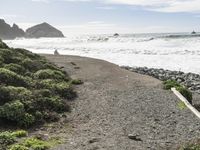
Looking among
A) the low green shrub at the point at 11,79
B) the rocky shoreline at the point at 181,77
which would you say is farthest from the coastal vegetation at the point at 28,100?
the rocky shoreline at the point at 181,77

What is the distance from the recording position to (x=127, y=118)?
1667cm

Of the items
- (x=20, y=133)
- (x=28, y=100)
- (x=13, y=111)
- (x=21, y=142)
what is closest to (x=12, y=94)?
(x=28, y=100)

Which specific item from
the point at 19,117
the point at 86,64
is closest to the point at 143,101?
the point at 19,117

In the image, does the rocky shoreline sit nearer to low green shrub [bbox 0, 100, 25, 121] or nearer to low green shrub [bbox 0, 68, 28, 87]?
low green shrub [bbox 0, 68, 28, 87]

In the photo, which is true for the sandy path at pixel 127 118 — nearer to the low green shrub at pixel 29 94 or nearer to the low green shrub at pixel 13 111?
the low green shrub at pixel 29 94

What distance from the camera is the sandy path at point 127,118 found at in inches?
529

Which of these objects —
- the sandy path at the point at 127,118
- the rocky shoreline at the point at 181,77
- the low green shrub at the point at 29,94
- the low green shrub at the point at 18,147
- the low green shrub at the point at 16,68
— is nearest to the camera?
the low green shrub at the point at 18,147

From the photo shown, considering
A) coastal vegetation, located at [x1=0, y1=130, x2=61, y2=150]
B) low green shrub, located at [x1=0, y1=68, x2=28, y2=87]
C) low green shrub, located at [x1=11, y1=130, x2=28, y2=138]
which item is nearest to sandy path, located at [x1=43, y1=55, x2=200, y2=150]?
coastal vegetation, located at [x1=0, y1=130, x2=61, y2=150]

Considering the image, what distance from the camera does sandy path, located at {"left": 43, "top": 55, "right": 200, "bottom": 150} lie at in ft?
44.1

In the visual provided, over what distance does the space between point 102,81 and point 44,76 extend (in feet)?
13.1

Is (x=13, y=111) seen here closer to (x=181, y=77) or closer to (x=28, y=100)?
(x=28, y=100)

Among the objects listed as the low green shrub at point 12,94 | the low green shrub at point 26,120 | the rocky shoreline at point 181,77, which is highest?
the low green shrub at point 12,94

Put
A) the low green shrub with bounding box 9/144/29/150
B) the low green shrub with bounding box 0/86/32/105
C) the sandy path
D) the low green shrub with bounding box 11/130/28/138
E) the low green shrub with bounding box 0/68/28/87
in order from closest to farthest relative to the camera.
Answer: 1. the low green shrub with bounding box 9/144/29/150
2. the sandy path
3. the low green shrub with bounding box 11/130/28/138
4. the low green shrub with bounding box 0/86/32/105
5. the low green shrub with bounding box 0/68/28/87

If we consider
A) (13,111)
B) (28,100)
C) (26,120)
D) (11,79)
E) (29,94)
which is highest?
(11,79)
